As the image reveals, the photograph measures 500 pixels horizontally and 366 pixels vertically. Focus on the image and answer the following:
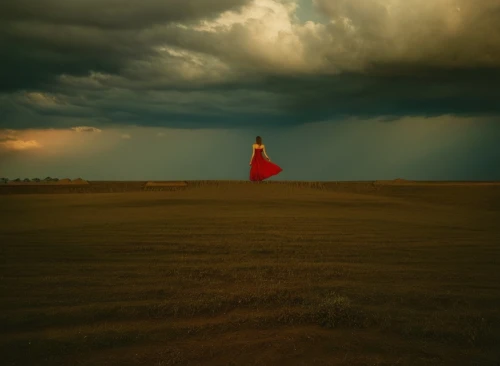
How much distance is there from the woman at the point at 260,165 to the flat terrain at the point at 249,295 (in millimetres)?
8382

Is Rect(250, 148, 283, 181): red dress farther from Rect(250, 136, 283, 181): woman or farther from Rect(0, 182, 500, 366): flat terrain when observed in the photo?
Rect(0, 182, 500, 366): flat terrain

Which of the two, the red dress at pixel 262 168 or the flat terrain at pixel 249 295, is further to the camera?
the red dress at pixel 262 168

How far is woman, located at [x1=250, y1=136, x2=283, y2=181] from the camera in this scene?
1920cm

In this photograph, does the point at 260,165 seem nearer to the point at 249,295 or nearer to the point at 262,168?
the point at 262,168

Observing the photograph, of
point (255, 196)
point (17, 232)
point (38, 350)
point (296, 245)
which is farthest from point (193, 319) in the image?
point (255, 196)

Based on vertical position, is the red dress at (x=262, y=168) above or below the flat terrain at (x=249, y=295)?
above

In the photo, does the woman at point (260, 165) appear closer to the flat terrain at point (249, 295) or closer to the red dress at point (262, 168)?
the red dress at point (262, 168)

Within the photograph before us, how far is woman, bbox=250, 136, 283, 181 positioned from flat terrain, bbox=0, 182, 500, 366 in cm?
838

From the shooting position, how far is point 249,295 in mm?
5008

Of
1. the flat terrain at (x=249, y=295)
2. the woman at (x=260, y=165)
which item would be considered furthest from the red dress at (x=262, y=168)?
the flat terrain at (x=249, y=295)

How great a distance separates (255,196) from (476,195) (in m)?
11.0

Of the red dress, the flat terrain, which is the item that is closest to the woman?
the red dress

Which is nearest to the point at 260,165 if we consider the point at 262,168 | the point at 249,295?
the point at 262,168

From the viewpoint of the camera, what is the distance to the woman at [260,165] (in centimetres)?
1920
